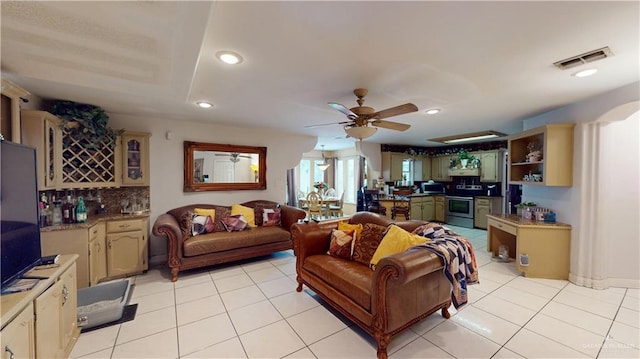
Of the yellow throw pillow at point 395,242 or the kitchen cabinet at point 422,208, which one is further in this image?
the kitchen cabinet at point 422,208

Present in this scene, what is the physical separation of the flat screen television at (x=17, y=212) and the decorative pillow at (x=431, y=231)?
2911 mm

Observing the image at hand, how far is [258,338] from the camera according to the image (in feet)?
6.78

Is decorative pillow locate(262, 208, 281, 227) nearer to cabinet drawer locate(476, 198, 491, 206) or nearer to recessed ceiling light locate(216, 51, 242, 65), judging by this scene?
recessed ceiling light locate(216, 51, 242, 65)

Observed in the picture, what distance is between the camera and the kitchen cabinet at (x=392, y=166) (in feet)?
21.5

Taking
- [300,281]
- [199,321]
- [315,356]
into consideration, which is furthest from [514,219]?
[199,321]

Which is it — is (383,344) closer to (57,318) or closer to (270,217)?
(57,318)

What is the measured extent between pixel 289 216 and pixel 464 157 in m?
5.07

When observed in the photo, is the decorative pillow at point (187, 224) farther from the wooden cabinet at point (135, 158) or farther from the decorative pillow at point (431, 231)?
the decorative pillow at point (431, 231)

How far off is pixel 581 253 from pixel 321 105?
374 centimetres

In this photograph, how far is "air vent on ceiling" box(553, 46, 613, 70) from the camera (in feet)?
5.77

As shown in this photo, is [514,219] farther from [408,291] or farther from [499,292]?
[408,291]

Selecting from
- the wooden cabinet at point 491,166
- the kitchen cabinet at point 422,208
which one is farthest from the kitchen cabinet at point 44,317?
the wooden cabinet at point 491,166

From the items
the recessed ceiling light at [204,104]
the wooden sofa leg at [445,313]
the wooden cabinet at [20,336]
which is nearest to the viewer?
the wooden cabinet at [20,336]

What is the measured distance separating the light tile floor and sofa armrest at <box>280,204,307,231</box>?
44.9 inches
